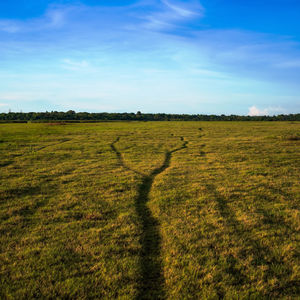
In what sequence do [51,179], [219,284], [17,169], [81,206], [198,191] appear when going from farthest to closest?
1. [17,169]
2. [51,179]
3. [198,191]
4. [81,206]
5. [219,284]

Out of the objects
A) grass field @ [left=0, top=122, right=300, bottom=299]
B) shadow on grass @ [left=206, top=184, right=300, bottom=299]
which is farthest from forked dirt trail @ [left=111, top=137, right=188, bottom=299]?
shadow on grass @ [left=206, top=184, right=300, bottom=299]

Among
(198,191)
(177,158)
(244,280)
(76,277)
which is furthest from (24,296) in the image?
(177,158)

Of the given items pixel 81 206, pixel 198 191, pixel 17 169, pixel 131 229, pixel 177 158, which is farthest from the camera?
pixel 177 158

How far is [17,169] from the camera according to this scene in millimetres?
15547

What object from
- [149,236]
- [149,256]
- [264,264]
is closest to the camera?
[264,264]

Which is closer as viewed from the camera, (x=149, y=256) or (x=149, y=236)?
(x=149, y=256)

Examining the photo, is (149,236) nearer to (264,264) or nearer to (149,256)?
(149,256)

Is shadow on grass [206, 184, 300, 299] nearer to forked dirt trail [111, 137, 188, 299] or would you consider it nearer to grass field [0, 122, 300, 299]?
grass field [0, 122, 300, 299]

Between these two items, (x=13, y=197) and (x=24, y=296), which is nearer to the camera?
(x=24, y=296)

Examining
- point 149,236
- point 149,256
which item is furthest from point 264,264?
point 149,236

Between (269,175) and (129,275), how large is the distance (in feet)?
37.4

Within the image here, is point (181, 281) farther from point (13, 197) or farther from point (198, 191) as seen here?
point (13, 197)

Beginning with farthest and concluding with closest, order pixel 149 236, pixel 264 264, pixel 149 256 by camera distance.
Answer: pixel 149 236 → pixel 149 256 → pixel 264 264

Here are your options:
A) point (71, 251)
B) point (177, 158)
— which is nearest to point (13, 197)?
Result: point (71, 251)
